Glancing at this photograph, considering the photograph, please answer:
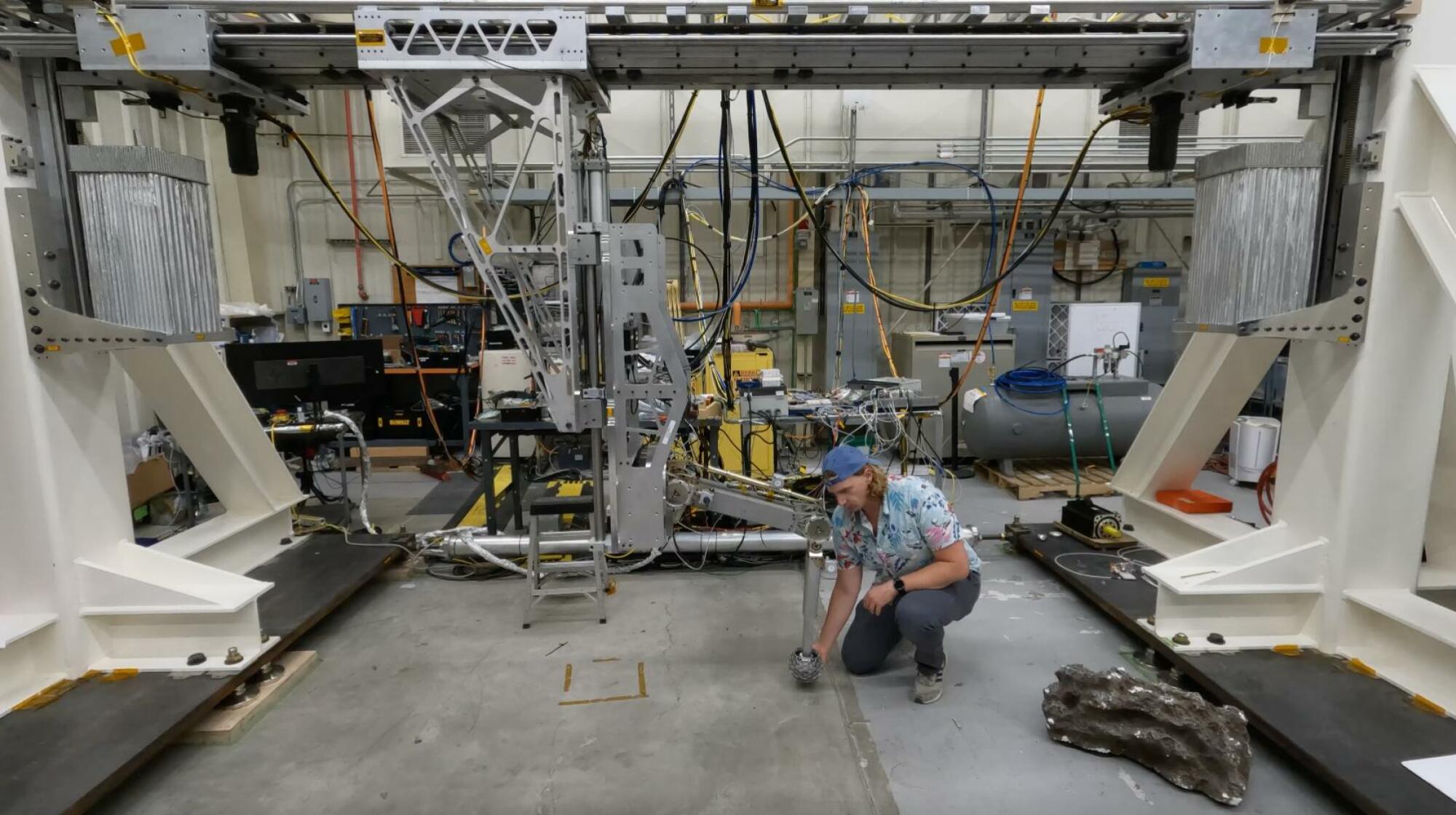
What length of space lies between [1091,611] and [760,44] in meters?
2.74

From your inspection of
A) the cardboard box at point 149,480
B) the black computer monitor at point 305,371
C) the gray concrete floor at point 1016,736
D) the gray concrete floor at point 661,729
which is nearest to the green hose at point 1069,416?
the gray concrete floor at point 1016,736

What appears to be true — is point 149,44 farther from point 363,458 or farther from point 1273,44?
point 1273,44

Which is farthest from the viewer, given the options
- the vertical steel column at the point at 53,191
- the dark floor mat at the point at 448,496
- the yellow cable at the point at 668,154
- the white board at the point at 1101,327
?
the white board at the point at 1101,327

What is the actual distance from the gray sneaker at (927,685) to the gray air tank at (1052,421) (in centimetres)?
285

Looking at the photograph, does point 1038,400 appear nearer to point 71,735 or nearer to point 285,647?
point 285,647

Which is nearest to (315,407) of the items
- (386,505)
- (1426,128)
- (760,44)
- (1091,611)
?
(386,505)

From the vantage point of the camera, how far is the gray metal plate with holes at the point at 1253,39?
2.13 metres

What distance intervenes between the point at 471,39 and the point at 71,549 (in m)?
2.15

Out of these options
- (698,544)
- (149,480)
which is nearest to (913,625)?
(698,544)

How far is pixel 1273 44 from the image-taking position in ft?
7.06

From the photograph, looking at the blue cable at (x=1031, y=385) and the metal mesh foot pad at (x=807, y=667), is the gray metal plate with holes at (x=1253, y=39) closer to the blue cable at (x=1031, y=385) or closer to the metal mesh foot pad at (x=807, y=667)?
the metal mesh foot pad at (x=807, y=667)

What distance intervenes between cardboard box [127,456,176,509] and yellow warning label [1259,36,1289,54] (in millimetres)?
5640

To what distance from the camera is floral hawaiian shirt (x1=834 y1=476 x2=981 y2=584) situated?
2379 millimetres

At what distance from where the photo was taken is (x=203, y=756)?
2221 millimetres
